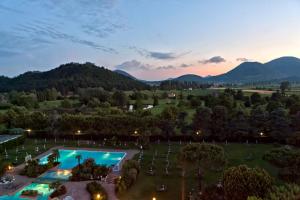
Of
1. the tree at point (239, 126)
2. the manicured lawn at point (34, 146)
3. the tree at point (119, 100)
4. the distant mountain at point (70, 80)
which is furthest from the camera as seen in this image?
the distant mountain at point (70, 80)

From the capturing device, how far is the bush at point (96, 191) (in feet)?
56.6

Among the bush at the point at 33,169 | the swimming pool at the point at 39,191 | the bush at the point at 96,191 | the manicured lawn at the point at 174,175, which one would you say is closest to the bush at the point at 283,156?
the manicured lawn at the point at 174,175

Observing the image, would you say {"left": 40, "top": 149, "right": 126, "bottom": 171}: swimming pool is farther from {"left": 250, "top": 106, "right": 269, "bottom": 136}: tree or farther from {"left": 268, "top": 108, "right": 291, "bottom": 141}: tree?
{"left": 268, "top": 108, "right": 291, "bottom": 141}: tree

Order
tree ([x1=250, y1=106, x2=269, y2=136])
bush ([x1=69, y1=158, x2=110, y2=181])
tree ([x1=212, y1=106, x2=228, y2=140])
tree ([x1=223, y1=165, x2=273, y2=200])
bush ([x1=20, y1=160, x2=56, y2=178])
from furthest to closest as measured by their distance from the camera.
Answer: tree ([x1=212, y1=106, x2=228, y2=140]) → tree ([x1=250, y1=106, x2=269, y2=136]) → bush ([x1=20, y1=160, x2=56, y2=178]) → bush ([x1=69, y1=158, x2=110, y2=181]) → tree ([x1=223, y1=165, x2=273, y2=200])

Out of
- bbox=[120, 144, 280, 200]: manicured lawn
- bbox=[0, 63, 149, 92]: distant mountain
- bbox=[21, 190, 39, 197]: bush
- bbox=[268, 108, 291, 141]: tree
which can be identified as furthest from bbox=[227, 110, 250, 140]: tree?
bbox=[0, 63, 149, 92]: distant mountain

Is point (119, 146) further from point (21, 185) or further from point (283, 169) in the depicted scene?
point (283, 169)

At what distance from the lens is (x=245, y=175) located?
14000 mm

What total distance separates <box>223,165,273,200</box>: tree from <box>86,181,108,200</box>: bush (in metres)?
8.13

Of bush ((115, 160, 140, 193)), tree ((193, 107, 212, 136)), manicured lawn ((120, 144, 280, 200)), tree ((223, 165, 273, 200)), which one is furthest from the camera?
tree ((193, 107, 212, 136))

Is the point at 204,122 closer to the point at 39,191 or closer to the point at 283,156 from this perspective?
the point at 283,156

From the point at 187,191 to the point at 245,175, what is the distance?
530cm

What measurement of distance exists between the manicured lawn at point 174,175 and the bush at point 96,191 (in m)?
1.28

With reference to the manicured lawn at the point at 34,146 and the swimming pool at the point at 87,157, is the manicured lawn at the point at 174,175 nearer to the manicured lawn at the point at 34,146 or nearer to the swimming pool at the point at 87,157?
the swimming pool at the point at 87,157

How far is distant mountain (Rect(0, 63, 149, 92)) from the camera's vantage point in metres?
90.2
